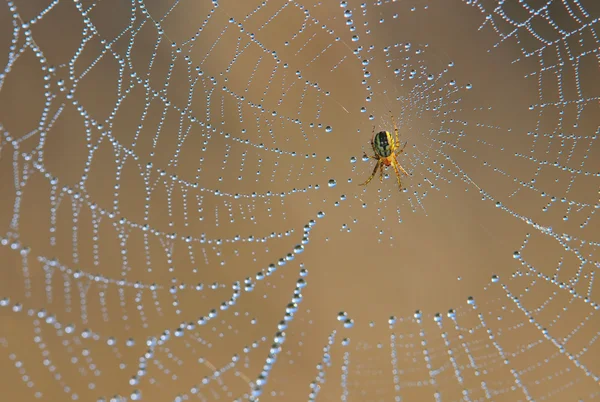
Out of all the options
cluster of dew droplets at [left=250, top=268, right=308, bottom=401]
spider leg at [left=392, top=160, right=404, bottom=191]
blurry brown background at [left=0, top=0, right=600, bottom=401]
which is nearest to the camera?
cluster of dew droplets at [left=250, top=268, right=308, bottom=401]

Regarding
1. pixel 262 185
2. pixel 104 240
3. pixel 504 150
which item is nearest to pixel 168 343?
pixel 104 240

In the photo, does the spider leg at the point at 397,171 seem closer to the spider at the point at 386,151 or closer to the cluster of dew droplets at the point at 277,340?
the spider at the point at 386,151

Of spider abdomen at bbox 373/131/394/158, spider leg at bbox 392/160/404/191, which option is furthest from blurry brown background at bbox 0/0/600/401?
spider abdomen at bbox 373/131/394/158

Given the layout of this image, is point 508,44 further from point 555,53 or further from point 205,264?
point 205,264

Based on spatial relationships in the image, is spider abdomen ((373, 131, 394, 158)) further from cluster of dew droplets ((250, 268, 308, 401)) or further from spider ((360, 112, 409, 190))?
cluster of dew droplets ((250, 268, 308, 401))

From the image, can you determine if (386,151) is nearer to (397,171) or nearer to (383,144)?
(383,144)

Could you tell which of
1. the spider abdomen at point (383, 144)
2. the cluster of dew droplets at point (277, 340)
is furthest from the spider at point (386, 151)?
the cluster of dew droplets at point (277, 340)

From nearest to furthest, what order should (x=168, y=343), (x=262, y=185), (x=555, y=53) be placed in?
(x=168, y=343) → (x=262, y=185) → (x=555, y=53)
